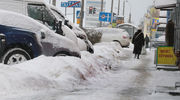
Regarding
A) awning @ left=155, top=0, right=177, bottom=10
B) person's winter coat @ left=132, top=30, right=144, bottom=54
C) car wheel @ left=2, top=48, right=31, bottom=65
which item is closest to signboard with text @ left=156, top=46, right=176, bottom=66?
awning @ left=155, top=0, right=177, bottom=10

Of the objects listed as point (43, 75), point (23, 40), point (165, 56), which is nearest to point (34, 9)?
point (23, 40)

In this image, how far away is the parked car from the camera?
934cm

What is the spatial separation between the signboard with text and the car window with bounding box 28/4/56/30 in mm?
4961

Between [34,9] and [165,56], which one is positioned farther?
[165,56]

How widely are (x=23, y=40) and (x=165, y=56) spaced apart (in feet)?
22.6

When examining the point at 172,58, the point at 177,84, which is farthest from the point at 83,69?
the point at 172,58

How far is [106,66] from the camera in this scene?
14.0 metres

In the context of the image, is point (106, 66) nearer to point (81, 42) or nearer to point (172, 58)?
point (81, 42)

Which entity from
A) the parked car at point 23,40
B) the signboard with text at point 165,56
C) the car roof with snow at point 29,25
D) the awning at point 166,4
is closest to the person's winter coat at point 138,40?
the awning at point 166,4

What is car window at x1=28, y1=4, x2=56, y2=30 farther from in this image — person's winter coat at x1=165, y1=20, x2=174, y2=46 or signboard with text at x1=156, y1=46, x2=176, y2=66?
signboard with text at x1=156, y1=46, x2=176, y2=66

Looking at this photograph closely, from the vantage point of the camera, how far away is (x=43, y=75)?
27.0 ft

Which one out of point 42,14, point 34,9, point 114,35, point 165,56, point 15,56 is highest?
point 34,9

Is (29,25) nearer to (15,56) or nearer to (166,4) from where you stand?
(15,56)

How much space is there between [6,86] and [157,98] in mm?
2895
